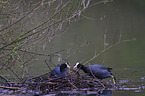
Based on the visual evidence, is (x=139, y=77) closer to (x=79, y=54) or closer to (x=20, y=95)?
(x=20, y=95)

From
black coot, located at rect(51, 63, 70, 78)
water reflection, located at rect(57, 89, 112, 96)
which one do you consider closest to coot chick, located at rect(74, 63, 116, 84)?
black coot, located at rect(51, 63, 70, 78)

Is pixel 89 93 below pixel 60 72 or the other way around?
below

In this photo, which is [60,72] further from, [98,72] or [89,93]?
[89,93]

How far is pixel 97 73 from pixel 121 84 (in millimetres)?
696

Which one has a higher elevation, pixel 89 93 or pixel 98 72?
pixel 98 72

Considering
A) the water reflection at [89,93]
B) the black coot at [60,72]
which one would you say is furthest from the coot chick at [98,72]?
the water reflection at [89,93]

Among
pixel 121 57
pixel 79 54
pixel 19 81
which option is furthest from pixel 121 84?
pixel 79 54

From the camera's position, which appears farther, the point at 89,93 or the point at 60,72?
the point at 60,72

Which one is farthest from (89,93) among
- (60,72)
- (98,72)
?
(60,72)

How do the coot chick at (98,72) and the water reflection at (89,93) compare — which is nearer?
the water reflection at (89,93)

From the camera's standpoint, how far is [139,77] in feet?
30.7

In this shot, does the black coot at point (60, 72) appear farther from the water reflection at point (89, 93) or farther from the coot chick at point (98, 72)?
the water reflection at point (89, 93)

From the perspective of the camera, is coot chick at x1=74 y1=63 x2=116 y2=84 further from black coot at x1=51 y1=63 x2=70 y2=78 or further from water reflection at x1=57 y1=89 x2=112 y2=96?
water reflection at x1=57 y1=89 x2=112 y2=96

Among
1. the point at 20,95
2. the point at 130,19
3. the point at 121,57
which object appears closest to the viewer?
the point at 20,95
